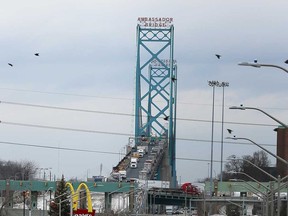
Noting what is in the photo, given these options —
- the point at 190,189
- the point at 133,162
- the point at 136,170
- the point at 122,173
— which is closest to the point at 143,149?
the point at 136,170

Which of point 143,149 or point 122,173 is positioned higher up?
point 143,149

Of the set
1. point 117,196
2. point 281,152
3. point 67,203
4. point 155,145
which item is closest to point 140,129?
point 155,145

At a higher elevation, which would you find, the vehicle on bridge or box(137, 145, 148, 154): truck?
box(137, 145, 148, 154): truck

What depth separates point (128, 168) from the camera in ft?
529

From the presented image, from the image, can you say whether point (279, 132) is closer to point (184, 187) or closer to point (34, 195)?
point (184, 187)

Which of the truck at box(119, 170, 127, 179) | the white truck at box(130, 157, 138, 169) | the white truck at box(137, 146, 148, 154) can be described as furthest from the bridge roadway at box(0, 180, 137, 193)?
the white truck at box(137, 146, 148, 154)

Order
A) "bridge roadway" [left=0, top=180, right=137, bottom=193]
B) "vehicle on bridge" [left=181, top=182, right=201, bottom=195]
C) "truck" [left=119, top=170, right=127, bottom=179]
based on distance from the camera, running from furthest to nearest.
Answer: "truck" [left=119, top=170, right=127, bottom=179]
"vehicle on bridge" [left=181, top=182, right=201, bottom=195]
"bridge roadway" [left=0, top=180, right=137, bottom=193]

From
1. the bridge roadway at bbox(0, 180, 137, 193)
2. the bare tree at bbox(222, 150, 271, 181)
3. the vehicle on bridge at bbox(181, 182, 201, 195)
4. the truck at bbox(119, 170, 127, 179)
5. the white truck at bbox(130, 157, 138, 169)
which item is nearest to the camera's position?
the bridge roadway at bbox(0, 180, 137, 193)

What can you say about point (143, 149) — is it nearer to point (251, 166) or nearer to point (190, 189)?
point (190, 189)

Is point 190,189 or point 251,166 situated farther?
point 251,166

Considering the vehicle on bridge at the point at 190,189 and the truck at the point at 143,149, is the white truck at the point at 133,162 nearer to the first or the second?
the truck at the point at 143,149

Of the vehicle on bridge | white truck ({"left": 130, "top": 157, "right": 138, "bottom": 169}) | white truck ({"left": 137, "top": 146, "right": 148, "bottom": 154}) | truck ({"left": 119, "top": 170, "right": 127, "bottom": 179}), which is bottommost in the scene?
the vehicle on bridge

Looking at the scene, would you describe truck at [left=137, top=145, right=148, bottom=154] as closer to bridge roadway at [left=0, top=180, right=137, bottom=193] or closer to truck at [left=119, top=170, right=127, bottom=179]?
truck at [left=119, top=170, right=127, bottom=179]

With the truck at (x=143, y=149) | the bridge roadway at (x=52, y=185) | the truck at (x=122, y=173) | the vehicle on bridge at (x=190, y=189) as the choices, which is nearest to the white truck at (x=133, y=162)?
the truck at (x=122, y=173)
